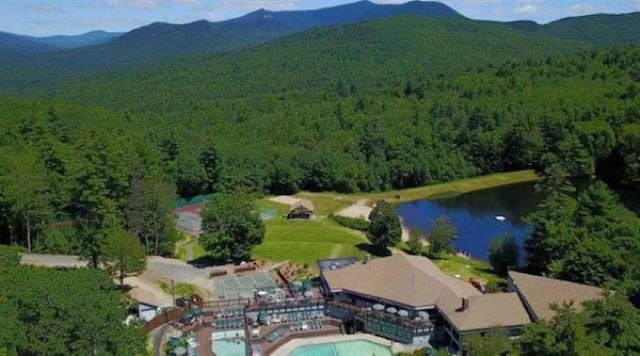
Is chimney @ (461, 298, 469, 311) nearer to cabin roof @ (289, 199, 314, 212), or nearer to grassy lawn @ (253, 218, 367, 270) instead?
grassy lawn @ (253, 218, 367, 270)

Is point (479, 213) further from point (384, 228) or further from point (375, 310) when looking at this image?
point (375, 310)

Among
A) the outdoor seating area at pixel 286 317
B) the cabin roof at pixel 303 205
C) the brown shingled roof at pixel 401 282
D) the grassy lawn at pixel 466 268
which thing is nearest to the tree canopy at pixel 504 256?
the grassy lawn at pixel 466 268

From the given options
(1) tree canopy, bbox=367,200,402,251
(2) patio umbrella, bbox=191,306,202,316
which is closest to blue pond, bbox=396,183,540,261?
(1) tree canopy, bbox=367,200,402,251

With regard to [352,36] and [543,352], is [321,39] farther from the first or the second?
[543,352]

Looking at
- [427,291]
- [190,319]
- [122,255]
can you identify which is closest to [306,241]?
[190,319]

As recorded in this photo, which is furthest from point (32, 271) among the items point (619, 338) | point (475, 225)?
point (475, 225)

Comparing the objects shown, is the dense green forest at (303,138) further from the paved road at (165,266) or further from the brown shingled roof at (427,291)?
the brown shingled roof at (427,291)
